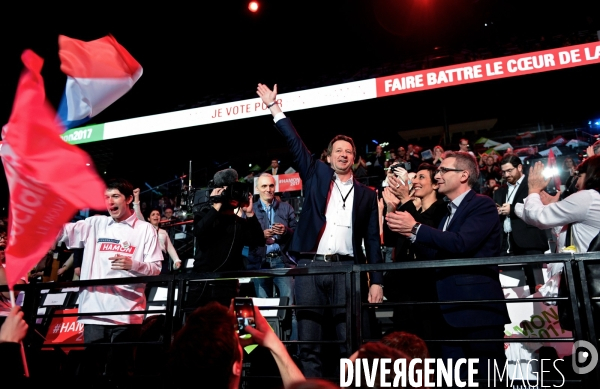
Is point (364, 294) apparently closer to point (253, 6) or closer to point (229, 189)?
point (229, 189)

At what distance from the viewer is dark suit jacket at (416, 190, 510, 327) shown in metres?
2.92

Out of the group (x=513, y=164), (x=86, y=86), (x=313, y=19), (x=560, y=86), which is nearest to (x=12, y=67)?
(x=313, y=19)

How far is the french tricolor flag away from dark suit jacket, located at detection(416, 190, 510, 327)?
7.36 feet

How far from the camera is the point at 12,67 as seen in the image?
12.8 metres

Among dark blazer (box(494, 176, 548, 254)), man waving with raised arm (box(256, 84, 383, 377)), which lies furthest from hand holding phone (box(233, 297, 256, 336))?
dark blazer (box(494, 176, 548, 254))

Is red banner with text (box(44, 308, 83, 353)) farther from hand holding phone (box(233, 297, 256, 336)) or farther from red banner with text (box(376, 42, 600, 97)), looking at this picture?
red banner with text (box(376, 42, 600, 97))

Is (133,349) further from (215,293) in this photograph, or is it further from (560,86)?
(560,86)

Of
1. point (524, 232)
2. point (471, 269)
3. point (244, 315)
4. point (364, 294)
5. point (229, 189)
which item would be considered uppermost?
point (229, 189)

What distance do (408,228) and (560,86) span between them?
49.0 feet

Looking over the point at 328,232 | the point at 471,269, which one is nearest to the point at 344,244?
the point at 328,232

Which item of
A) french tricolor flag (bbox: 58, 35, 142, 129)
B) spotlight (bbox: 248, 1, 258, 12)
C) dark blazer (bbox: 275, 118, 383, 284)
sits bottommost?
dark blazer (bbox: 275, 118, 383, 284)

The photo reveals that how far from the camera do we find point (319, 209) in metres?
3.56

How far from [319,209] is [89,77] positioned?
181cm

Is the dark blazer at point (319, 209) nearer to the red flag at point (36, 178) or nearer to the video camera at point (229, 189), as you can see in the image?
the video camera at point (229, 189)
